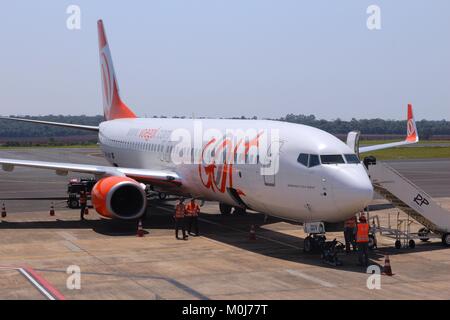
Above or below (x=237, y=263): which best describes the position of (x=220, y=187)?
above

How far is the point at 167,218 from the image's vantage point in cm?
3394

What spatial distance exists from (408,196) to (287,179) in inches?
189

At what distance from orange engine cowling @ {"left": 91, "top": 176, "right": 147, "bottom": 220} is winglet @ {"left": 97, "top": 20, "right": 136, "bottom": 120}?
1811cm

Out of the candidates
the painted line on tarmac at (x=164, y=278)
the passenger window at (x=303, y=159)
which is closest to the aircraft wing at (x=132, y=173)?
the passenger window at (x=303, y=159)

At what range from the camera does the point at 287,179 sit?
23.3m

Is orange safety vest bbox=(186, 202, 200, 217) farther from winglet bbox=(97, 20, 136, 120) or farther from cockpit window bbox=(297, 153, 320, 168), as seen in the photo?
winglet bbox=(97, 20, 136, 120)

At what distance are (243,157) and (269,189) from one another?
221 centimetres

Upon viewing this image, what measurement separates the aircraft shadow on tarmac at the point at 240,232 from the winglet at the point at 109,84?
13.0 m

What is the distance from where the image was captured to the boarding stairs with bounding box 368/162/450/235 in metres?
25.0

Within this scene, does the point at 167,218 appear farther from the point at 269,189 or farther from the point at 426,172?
the point at 426,172

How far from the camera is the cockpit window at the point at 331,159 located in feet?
74.1

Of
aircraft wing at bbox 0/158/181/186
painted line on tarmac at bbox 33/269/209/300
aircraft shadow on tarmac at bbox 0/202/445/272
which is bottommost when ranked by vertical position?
aircraft shadow on tarmac at bbox 0/202/445/272

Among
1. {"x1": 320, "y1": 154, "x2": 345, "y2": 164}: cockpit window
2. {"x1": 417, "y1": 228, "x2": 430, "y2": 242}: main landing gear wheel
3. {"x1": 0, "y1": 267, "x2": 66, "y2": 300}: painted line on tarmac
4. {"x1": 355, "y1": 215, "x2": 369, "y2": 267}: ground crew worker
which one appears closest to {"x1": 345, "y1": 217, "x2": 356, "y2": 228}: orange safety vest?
{"x1": 355, "y1": 215, "x2": 369, "y2": 267}: ground crew worker
